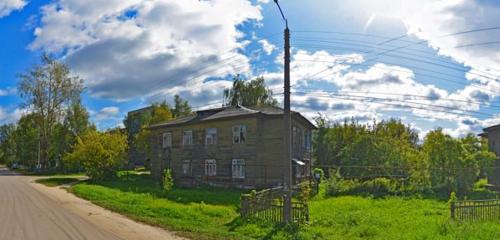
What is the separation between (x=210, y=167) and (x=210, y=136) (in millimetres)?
2595

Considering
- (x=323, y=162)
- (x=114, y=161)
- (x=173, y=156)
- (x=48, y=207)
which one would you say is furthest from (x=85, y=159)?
(x=323, y=162)

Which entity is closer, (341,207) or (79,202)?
(341,207)

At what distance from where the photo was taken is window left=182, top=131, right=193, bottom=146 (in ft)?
128

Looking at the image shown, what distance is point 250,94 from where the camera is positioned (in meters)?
56.9

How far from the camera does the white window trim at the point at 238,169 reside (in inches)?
1334

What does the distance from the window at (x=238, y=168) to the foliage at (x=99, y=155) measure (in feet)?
48.7

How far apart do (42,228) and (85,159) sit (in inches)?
1113

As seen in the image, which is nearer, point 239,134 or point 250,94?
point 239,134

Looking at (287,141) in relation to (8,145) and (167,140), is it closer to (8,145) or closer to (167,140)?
(167,140)

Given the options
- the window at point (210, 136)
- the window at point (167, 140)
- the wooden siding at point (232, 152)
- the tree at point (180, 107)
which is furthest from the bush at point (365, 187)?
the tree at point (180, 107)

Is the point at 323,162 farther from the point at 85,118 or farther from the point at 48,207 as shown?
the point at 85,118

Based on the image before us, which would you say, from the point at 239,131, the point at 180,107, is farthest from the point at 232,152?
the point at 180,107

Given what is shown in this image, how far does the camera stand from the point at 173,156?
40688 mm

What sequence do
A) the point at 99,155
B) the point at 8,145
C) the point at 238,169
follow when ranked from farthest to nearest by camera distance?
the point at 8,145 < the point at 99,155 < the point at 238,169
